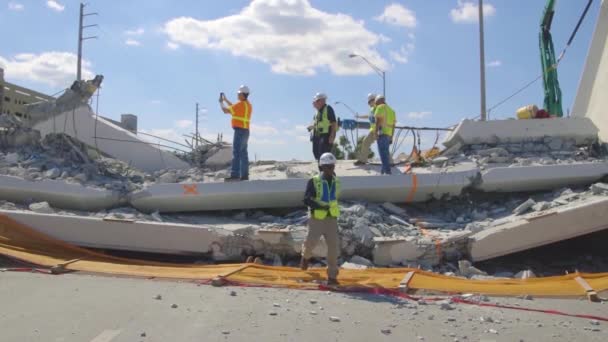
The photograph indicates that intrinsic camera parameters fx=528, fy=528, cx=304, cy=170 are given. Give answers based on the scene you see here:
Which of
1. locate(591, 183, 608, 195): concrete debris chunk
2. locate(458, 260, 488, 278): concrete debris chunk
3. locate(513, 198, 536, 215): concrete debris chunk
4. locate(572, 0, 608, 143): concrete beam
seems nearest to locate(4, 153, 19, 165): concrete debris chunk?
locate(458, 260, 488, 278): concrete debris chunk

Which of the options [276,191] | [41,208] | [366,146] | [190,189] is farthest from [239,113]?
[41,208]

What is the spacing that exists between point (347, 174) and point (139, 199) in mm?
3936

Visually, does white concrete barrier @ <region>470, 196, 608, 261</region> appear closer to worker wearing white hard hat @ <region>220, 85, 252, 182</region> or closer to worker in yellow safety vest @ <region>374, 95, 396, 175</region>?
worker in yellow safety vest @ <region>374, 95, 396, 175</region>

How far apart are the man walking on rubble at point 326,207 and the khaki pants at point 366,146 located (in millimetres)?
4377

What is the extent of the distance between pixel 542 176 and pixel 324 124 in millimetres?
4003

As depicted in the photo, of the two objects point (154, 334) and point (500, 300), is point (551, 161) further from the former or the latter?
point (154, 334)

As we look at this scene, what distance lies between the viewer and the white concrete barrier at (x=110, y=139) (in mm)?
13211

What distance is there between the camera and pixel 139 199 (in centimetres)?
951

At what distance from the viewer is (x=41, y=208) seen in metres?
8.92

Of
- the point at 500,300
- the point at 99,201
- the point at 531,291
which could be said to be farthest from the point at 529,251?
the point at 99,201

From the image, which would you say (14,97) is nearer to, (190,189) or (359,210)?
(190,189)

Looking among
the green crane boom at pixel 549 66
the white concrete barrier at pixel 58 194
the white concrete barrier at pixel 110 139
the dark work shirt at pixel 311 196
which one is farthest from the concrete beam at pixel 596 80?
the white concrete barrier at pixel 58 194

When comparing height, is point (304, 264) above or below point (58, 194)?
below

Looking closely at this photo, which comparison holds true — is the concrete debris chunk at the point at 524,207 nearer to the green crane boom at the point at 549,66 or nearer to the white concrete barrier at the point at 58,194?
the white concrete barrier at the point at 58,194
